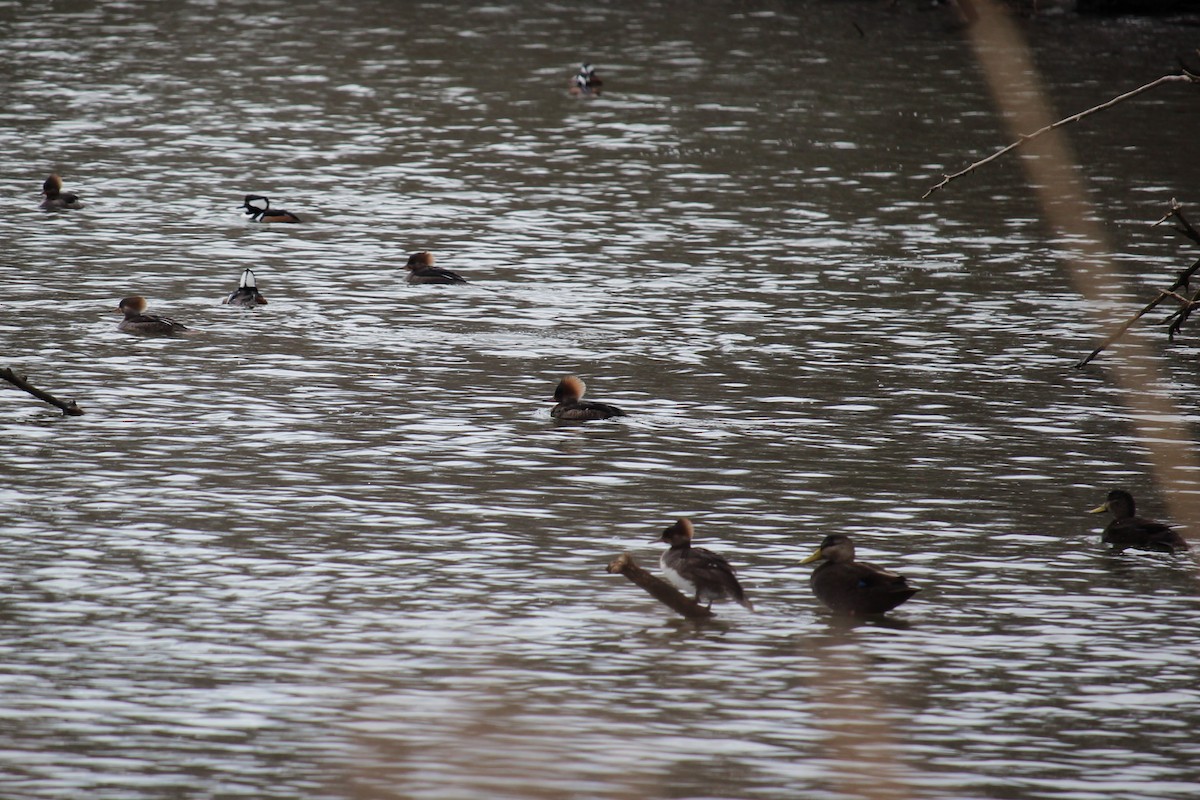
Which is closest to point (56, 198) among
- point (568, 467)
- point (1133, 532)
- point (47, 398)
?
point (47, 398)

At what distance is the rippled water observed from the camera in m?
11.4

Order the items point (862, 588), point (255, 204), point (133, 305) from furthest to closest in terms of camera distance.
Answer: point (255, 204) < point (133, 305) < point (862, 588)

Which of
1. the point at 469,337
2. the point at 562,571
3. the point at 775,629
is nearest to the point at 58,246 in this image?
the point at 469,337

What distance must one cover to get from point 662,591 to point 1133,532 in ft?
13.8

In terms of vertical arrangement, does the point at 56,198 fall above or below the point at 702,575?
below

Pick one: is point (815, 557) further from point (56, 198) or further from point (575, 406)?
point (56, 198)

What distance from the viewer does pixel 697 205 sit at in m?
32.2

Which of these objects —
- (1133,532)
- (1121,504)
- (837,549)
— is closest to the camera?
(837,549)

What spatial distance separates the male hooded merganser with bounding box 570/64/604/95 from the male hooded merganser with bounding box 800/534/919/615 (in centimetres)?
3184

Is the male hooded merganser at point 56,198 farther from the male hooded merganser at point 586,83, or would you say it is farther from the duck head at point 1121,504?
the duck head at point 1121,504

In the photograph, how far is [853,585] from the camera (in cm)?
1335

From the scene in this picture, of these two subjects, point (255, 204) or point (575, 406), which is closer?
point (575, 406)

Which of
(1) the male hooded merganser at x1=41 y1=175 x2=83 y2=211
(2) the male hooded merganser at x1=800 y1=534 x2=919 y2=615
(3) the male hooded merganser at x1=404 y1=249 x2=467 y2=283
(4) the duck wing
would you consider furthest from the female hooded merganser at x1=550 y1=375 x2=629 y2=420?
(1) the male hooded merganser at x1=41 y1=175 x2=83 y2=211

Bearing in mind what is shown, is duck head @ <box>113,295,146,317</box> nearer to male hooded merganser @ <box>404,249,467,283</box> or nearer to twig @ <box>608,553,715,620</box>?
male hooded merganser @ <box>404,249,467,283</box>
